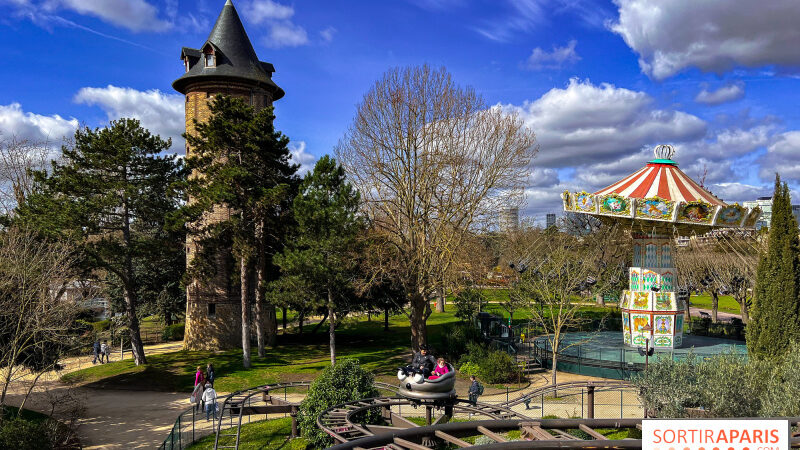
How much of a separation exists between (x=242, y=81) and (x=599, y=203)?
2302 centimetres

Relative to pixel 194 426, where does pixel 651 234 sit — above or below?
above

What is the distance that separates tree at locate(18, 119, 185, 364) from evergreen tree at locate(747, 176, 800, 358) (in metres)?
26.6

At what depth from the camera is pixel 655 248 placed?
85.8 feet

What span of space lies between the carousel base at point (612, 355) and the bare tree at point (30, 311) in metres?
21.3

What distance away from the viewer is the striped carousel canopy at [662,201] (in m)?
22.8

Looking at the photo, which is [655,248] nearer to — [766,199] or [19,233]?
[19,233]

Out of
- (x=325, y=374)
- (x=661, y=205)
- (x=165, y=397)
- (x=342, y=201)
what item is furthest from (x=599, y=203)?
(x=165, y=397)

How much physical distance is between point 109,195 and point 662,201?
2650 cm

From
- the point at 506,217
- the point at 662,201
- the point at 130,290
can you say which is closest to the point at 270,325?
the point at 130,290

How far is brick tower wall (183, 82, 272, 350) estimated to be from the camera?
3244cm

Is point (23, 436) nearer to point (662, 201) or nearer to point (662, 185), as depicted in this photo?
point (662, 201)

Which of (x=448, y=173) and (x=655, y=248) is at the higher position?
Result: (x=448, y=173)

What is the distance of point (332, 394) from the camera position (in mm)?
16266

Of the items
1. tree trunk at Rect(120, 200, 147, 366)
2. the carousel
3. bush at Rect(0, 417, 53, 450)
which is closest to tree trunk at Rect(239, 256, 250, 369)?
tree trunk at Rect(120, 200, 147, 366)
